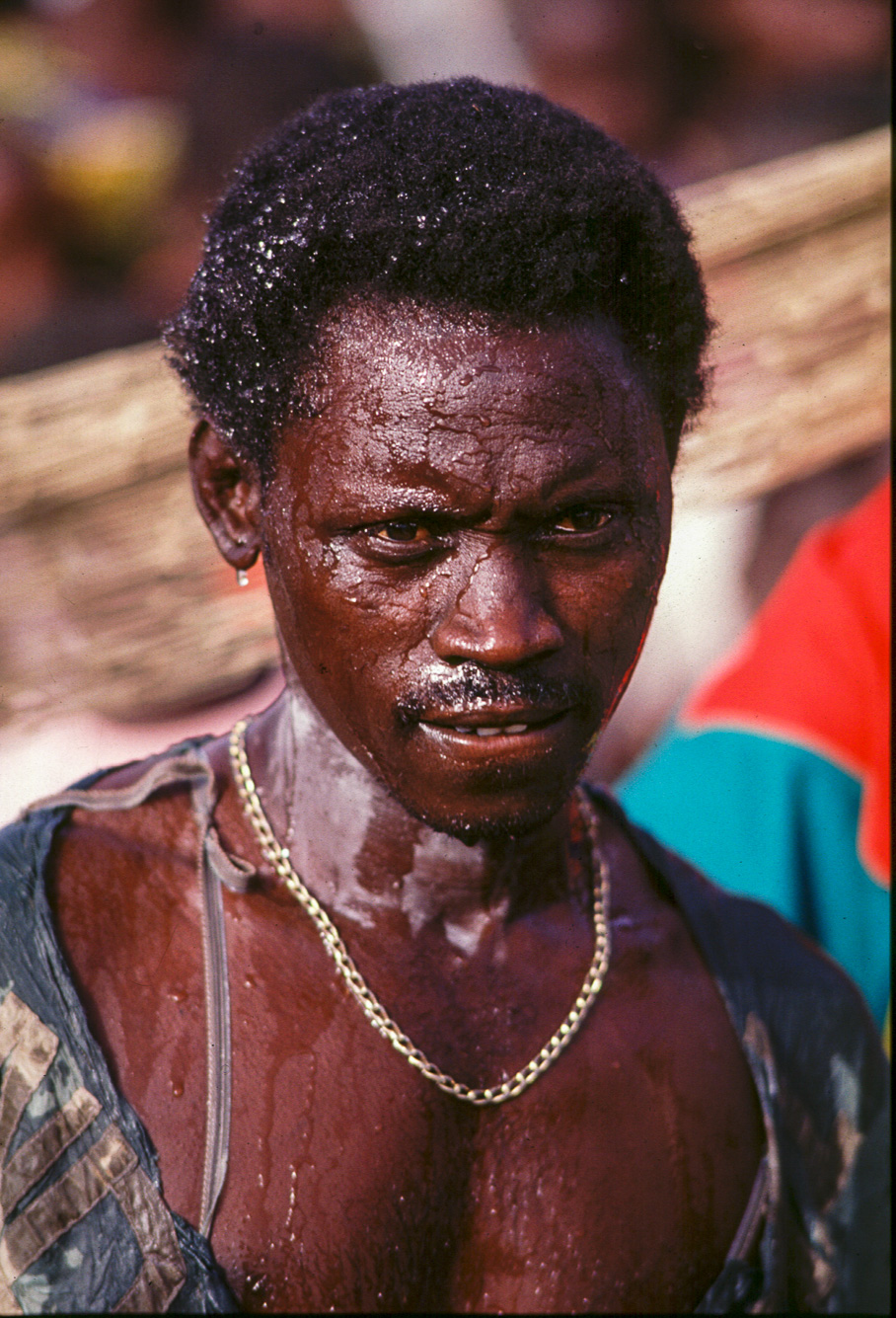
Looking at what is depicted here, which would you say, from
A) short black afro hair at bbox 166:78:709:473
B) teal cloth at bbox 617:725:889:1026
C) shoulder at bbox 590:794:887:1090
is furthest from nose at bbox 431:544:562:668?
teal cloth at bbox 617:725:889:1026

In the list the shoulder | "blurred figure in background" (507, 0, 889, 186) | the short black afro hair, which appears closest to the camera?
the short black afro hair

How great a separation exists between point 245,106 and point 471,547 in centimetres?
124

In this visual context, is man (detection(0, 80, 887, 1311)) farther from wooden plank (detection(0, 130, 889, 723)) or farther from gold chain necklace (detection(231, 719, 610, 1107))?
wooden plank (detection(0, 130, 889, 723))

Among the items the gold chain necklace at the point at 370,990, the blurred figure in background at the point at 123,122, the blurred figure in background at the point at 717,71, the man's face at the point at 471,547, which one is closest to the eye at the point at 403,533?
the man's face at the point at 471,547

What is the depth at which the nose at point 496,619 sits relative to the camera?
0.70m

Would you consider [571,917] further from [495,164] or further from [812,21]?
[812,21]

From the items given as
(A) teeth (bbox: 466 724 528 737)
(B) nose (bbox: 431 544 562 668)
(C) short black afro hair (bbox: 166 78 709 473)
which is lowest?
(A) teeth (bbox: 466 724 528 737)

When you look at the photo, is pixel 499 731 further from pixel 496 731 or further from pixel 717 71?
pixel 717 71

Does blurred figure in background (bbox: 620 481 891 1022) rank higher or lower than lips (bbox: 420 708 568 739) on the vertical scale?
lower

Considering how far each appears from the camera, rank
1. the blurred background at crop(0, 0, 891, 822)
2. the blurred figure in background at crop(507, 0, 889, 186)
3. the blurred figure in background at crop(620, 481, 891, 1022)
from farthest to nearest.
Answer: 1. the blurred figure in background at crop(507, 0, 889, 186)
2. the blurred figure in background at crop(620, 481, 891, 1022)
3. the blurred background at crop(0, 0, 891, 822)

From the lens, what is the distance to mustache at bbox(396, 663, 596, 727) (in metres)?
0.72

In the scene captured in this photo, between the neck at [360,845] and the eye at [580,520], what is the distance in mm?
227

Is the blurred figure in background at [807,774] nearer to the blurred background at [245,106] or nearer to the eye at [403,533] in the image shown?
the blurred background at [245,106]

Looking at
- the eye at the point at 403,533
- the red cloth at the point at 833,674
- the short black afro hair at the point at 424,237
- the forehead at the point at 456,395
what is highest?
the short black afro hair at the point at 424,237
